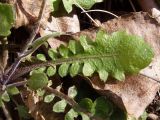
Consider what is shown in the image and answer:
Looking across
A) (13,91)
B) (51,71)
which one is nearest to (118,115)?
(51,71)

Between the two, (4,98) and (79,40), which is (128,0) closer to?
(79,40)

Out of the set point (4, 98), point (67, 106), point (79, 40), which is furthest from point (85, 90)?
point (4, 98)

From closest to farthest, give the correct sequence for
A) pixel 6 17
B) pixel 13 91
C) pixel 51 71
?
pixel 6 17 → pixel 13 91 → pixel 51 71

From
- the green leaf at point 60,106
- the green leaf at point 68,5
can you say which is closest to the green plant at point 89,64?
the green leaf at point 60,106

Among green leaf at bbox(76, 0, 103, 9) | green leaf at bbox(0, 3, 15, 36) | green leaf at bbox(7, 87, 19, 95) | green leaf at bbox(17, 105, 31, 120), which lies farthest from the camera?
green leaf at bbox(76, 0, 103, 9)

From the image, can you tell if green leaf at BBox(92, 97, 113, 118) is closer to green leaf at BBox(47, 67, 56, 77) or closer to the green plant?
the green plant

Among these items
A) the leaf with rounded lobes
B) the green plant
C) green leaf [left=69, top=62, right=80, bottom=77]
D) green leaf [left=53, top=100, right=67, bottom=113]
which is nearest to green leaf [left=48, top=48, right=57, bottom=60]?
Answer: the green plant

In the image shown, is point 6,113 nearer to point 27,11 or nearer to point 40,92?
point 40,92
